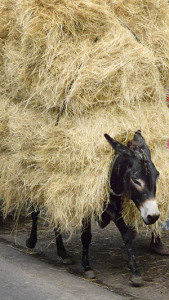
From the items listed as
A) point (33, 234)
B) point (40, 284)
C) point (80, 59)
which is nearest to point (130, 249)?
point (40, 284)

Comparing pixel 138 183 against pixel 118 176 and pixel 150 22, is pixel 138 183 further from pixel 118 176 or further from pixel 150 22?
pixel 150 22

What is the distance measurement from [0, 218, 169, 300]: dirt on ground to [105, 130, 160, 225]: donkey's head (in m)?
0.77

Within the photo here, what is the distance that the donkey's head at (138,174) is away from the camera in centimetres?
Result: 489

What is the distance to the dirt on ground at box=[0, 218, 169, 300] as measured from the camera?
17.1 ft

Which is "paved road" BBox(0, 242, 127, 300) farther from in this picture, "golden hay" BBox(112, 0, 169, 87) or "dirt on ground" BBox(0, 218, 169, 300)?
"golden hay" BBox(112, 0, 169, 87)

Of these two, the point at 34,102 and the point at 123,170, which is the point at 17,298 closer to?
the point at 123,170

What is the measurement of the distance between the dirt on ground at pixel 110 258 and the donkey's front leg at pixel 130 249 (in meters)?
0.08

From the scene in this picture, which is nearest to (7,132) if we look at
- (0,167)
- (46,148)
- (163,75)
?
(0,167)

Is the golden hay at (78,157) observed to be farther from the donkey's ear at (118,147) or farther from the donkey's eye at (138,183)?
the donkey's eye at (138,183)

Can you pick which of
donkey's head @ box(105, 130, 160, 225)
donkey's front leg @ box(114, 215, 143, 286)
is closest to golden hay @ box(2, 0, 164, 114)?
donkey's head @ box(105, 130, 160, 225)

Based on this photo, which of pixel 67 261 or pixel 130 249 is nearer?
pixel 130 249

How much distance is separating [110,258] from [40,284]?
3.99ft

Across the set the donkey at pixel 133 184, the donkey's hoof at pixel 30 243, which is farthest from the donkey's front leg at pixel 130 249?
the donkey's hoof at pixel 30 243

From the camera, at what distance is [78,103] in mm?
5402
